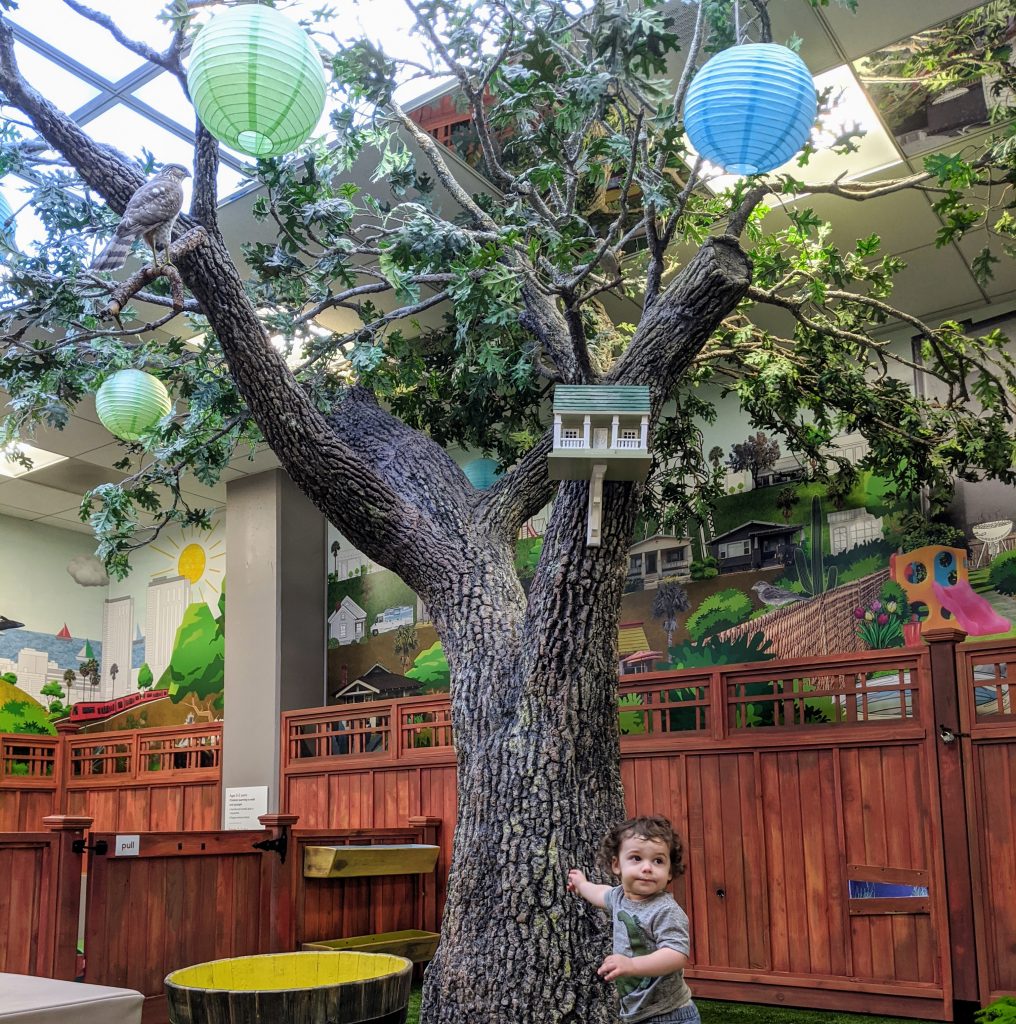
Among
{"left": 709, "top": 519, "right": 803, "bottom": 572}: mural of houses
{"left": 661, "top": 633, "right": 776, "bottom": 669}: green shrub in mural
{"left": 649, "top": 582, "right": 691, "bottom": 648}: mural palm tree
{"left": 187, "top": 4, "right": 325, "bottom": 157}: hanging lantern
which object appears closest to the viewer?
{"left": 187, "top": 4, "right": 325, "bottom": 157}: hanging lantern

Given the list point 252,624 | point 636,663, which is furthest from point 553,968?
point 252,624

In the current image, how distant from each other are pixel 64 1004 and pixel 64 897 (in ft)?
10.8

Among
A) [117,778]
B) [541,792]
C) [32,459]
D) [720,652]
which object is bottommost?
[117,778]

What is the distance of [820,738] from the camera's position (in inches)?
221

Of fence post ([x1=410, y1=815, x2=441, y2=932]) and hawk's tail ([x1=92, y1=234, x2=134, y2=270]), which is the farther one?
fence post ([x1=410, y1=815, x2=441, y2=932])

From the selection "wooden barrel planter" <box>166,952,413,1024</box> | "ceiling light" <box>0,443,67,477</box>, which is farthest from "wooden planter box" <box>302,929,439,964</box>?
"ceiling light" <box>0,443,67,477</box>

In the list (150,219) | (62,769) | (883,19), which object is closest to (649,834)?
(150,219)

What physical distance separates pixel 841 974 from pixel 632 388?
11.1 feet

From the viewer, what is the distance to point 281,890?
549 cm

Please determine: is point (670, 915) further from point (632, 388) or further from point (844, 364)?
point (844, 364)

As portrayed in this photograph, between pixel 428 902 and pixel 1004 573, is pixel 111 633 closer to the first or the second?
pixel 428 902

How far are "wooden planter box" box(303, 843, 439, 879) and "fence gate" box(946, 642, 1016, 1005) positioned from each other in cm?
306

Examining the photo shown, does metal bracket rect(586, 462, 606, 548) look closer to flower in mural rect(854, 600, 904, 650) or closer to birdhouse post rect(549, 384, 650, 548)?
birdhouse post rect(549, 384, 650, 548)

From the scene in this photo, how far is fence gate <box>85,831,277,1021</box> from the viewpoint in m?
4.74
